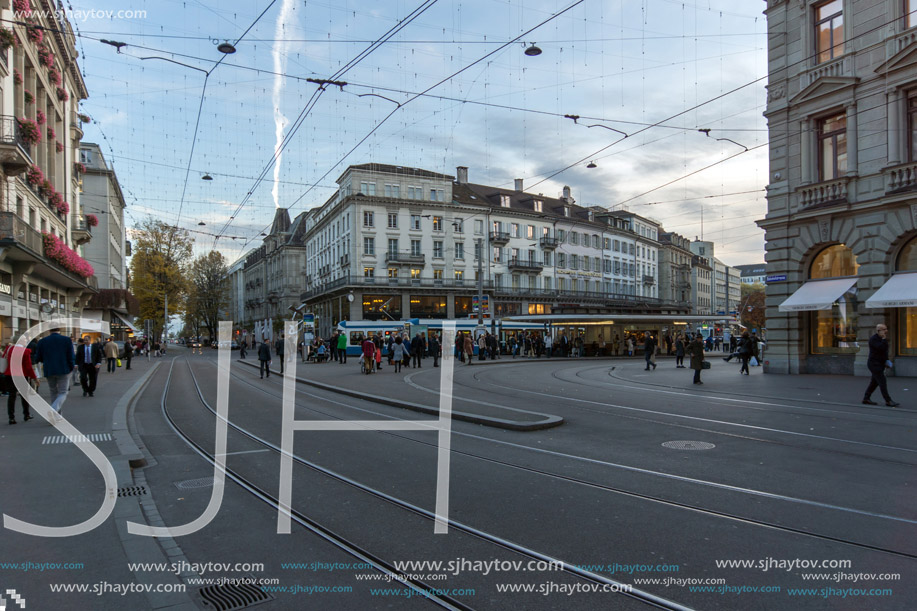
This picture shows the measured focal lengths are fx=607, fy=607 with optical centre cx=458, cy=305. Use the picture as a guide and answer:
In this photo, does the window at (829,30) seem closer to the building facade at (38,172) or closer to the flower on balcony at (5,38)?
the building facade at (38,172)

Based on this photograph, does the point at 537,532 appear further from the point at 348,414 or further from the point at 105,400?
the point at 105,400

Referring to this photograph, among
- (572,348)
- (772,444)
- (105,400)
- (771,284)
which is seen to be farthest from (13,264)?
(572,348)

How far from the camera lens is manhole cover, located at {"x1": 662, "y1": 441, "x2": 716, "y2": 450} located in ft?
28.2

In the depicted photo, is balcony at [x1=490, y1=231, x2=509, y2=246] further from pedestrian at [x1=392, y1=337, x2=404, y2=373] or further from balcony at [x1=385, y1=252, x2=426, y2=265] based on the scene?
pedestrian at [x1=392, y1=337, x2=404, y2=373]

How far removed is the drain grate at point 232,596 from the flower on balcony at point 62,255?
24372 millimetres

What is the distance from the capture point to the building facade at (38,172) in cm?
1992

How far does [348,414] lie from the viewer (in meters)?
12.9

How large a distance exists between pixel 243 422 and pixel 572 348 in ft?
109

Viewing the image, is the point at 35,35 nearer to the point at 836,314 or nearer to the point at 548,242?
the point at 836,314

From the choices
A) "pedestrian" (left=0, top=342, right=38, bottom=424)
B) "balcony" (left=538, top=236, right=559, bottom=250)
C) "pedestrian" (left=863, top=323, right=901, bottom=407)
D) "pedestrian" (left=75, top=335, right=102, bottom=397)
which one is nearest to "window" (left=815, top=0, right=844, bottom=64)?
"pedestrian" (left=863, top=323, right=901, bottom=407)

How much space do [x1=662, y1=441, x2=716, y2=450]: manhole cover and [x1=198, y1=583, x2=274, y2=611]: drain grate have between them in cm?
631

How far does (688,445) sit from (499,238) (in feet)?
209

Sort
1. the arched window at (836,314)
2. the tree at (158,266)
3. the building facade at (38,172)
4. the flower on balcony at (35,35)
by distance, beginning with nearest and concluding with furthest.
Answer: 1. the building facade at (38,172)
2. the arched window at (836,314)
3. the flower on balcony at (35,35)
4. the tree at (158,266)

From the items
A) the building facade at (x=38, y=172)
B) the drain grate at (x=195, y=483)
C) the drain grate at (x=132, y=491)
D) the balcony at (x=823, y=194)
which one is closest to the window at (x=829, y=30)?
the balcony at (x=823, y=194)
